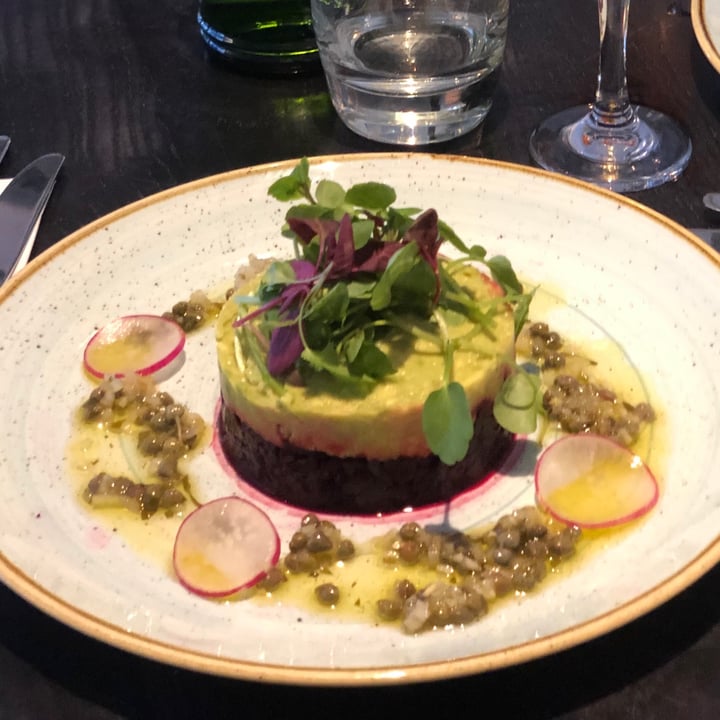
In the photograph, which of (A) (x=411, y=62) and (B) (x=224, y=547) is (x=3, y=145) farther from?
(B) (x=224, y=547)

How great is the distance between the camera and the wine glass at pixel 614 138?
2.17 meters

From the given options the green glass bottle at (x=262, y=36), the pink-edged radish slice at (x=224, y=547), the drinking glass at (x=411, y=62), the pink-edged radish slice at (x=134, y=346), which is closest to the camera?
the pink-edged radish slice at (x=224, y=547)

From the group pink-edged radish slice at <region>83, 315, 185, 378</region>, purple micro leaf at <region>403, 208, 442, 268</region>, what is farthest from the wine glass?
pink-edged radish slice at <region>83, 315, 185, 378</region>

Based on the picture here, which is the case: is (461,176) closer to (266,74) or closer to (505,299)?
(505,299)

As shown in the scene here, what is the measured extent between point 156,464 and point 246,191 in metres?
0.71

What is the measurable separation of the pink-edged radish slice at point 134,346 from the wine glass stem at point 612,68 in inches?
47.2

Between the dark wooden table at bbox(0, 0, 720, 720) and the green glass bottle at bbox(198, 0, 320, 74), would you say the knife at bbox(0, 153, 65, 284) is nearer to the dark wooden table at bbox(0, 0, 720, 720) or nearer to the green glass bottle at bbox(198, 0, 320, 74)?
the dark wooden table at bbox(0, 0, 720, 720)

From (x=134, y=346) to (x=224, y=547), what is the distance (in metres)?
0.57

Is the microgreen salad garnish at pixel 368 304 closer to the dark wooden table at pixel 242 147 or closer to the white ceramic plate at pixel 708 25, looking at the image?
the dark wooden table at pixel 242 147

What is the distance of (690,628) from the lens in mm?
1219

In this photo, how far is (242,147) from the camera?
2529mm

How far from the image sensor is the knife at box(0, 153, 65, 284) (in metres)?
1.97

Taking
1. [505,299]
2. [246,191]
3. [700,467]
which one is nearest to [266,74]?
[246,191]

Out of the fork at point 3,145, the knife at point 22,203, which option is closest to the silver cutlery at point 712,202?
the knife at point 22,203
